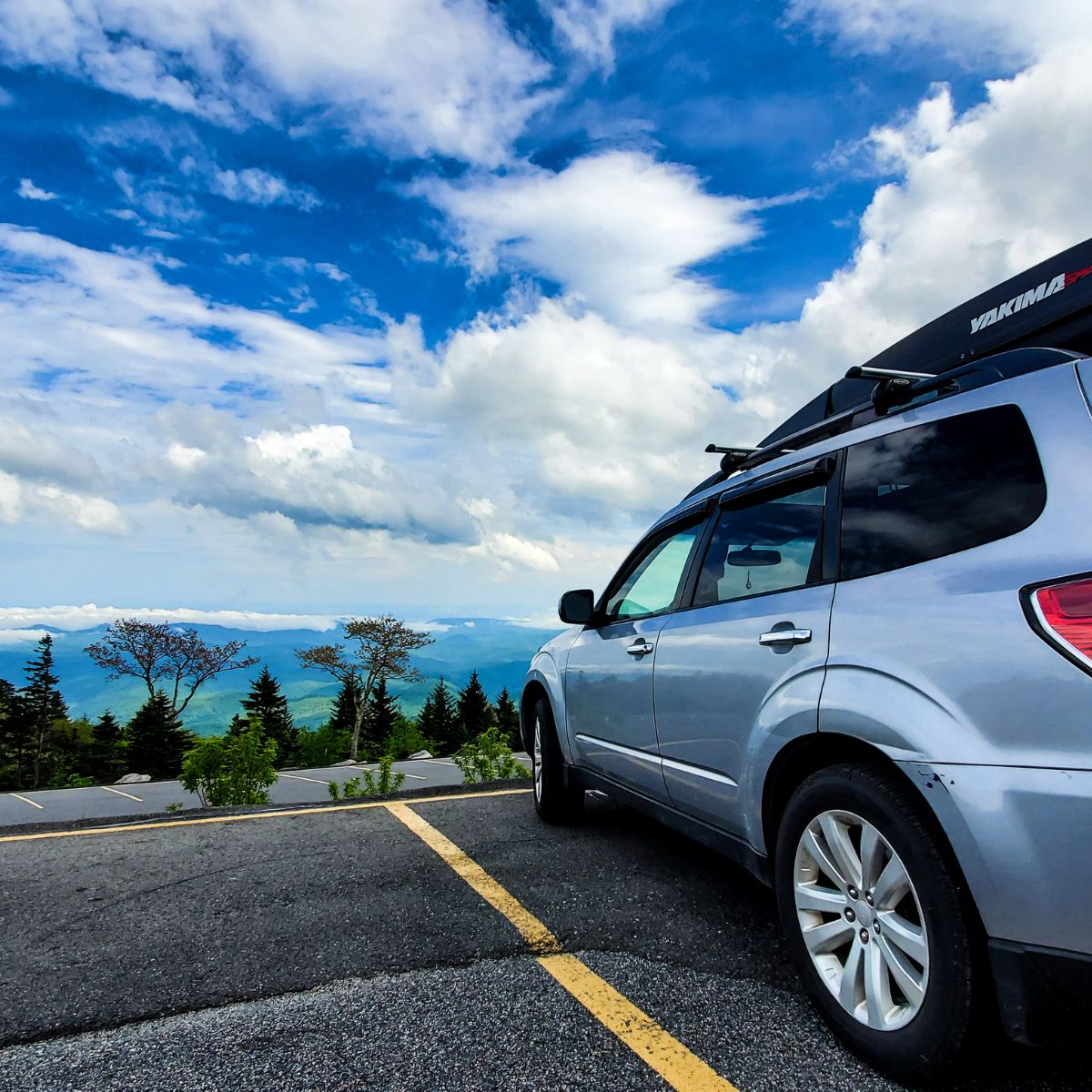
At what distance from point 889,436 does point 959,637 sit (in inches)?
30.6

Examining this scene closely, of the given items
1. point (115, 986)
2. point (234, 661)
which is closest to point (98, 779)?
point (234, 661)

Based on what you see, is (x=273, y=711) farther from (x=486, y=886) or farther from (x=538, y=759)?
(x=486, y=886)

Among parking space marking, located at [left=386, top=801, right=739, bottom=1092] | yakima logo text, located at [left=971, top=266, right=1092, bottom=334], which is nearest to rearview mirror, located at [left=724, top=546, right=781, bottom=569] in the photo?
parking space marking, located at [left=386, top=801, right=739, bottom=1092]

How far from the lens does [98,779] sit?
60.1m

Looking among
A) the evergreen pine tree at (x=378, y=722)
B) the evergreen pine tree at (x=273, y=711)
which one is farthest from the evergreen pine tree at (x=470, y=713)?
the evergreen pine tree at (x=273, y=711)

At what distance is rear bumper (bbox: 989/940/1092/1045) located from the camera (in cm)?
164

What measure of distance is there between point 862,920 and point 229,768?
21462 mm

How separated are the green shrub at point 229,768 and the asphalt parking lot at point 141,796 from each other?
27.2 ft

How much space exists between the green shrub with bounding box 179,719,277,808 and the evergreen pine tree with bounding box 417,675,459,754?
50966 mm

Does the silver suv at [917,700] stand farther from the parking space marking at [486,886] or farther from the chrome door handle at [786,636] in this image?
the parking space marking at [486,886]

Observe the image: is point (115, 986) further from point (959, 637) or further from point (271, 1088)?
point (959, 637)

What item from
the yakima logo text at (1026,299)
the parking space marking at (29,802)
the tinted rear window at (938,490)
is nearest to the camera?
the tinted rear window at (938,490)

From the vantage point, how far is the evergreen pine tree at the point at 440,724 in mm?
72312

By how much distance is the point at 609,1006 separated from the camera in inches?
97.3
